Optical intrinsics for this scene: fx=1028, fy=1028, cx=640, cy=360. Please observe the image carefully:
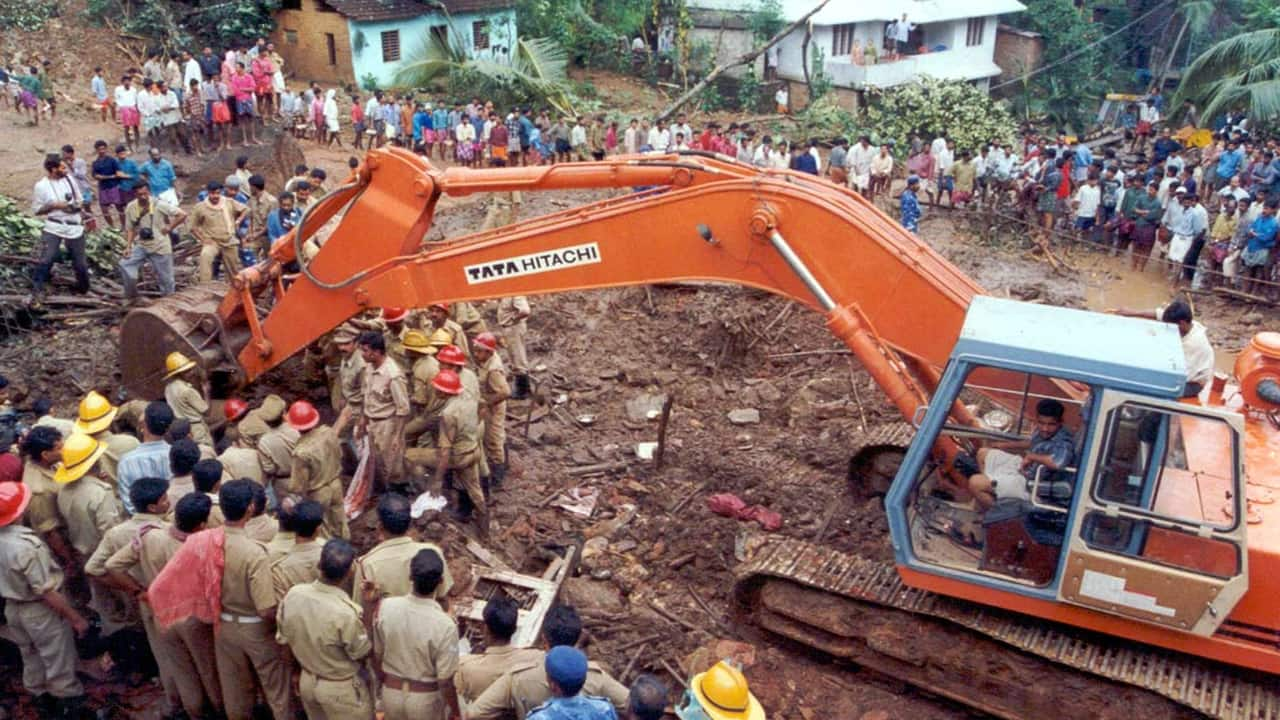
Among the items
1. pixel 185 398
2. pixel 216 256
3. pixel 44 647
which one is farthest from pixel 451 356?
pixel 216 256

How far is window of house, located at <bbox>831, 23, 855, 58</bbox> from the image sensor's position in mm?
30025

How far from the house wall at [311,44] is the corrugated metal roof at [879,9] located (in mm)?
10667

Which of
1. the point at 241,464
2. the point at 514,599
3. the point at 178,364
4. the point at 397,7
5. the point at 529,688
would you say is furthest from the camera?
the point at 397,7

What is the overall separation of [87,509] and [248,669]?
1767 millimetres

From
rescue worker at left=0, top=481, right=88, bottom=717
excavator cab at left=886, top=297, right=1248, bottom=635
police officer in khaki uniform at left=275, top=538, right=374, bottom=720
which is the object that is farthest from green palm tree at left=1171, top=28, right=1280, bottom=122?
rescue worker at left=0, top=481, right=88, bottom=717

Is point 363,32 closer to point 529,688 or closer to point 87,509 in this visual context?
point 87,509

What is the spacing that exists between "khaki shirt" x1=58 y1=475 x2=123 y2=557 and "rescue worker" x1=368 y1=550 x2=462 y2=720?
262 centimetres

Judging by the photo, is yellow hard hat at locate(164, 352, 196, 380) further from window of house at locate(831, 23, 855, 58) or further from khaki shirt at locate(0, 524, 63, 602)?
window of house at locate(831, 23, 855, 58)

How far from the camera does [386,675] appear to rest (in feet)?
19.3

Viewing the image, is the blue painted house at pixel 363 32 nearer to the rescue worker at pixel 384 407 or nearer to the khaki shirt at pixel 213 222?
the khaki shirt at pixel 213 222

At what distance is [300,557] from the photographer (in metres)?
6.27

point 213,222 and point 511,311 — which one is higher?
point 213,222

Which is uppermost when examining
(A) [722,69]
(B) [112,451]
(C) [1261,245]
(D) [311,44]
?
(D) [311,44]

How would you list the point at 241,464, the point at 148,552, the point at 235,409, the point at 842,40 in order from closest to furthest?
the point at 148,552 < the point at 241,464 < the point at 235,409 < the point at 842,40
